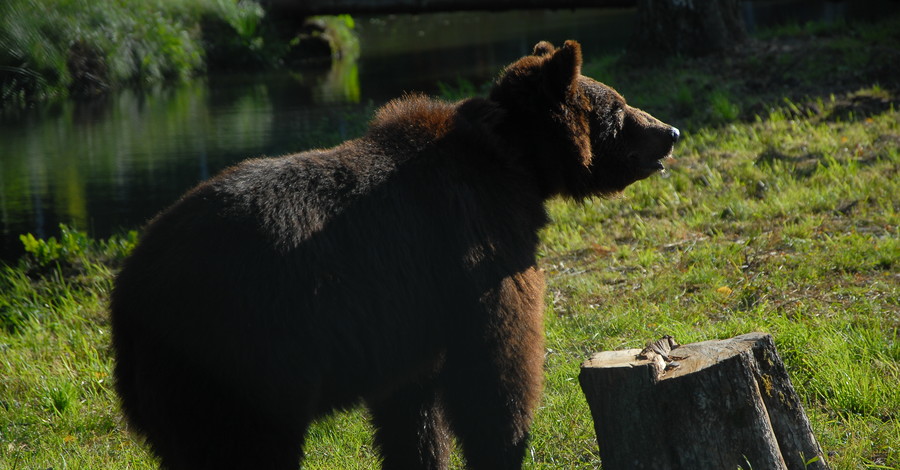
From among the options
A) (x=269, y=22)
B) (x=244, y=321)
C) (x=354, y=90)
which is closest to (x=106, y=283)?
(x=244, y=321)

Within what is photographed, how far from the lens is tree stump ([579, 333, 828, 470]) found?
3.27 meters

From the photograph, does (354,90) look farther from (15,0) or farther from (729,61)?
(15,0)

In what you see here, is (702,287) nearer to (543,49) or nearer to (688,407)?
(543,49)

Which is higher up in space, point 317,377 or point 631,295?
point 317,377

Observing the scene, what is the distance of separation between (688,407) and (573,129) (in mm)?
1426

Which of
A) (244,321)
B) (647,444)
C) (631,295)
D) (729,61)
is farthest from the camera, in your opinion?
(729,61)

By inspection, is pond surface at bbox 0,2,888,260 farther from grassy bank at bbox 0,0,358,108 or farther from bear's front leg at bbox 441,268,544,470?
bear's front leg at bbox 441,268,544,470

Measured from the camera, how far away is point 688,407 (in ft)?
10.7

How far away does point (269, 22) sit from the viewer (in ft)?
69.5

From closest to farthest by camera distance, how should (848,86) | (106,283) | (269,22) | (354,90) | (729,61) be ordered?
1. (106,283)
2. (848,86)
3. (729,61)
4. (354,90)
5. (269,22)

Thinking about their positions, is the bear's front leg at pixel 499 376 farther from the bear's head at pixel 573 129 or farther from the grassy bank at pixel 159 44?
the grassy bank at pixel 159 44

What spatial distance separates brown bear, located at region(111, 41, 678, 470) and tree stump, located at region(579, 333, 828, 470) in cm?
41

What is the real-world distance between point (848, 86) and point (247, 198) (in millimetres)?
9151

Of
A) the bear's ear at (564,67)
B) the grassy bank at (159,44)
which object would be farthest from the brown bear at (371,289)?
the grassy bank at (159,44)
